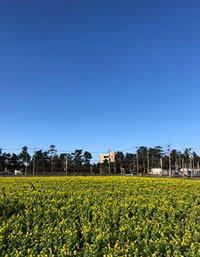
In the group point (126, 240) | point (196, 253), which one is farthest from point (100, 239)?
point (196, 253)

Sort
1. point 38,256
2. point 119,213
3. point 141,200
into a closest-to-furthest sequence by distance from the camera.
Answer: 1. point 38,256
2. point 119,213
3. point 141,200

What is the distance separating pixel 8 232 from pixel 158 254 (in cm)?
440

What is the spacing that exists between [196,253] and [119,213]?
4.15 m

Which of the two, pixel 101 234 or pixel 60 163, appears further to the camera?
pixel 60 163

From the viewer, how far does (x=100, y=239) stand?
18.5ft

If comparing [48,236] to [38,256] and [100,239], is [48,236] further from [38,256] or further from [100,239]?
[100,239]

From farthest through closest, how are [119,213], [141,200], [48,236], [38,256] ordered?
1. [141,200]
2. [119,213]
3. [48,236]
4. [38,256]

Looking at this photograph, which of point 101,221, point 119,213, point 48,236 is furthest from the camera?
point 119,213

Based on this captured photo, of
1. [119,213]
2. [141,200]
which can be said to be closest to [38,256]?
[119,213]

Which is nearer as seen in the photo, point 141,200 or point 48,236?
point 48,236

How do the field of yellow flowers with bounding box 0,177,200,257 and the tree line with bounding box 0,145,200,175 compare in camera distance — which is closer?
the field of yellow flowers with bounding box 0,177,200,257

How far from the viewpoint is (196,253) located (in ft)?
16.6

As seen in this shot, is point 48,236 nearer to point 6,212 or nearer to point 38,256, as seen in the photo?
point 38,256

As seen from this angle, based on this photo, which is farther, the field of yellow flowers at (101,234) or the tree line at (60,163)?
the tree line at (60,163)
